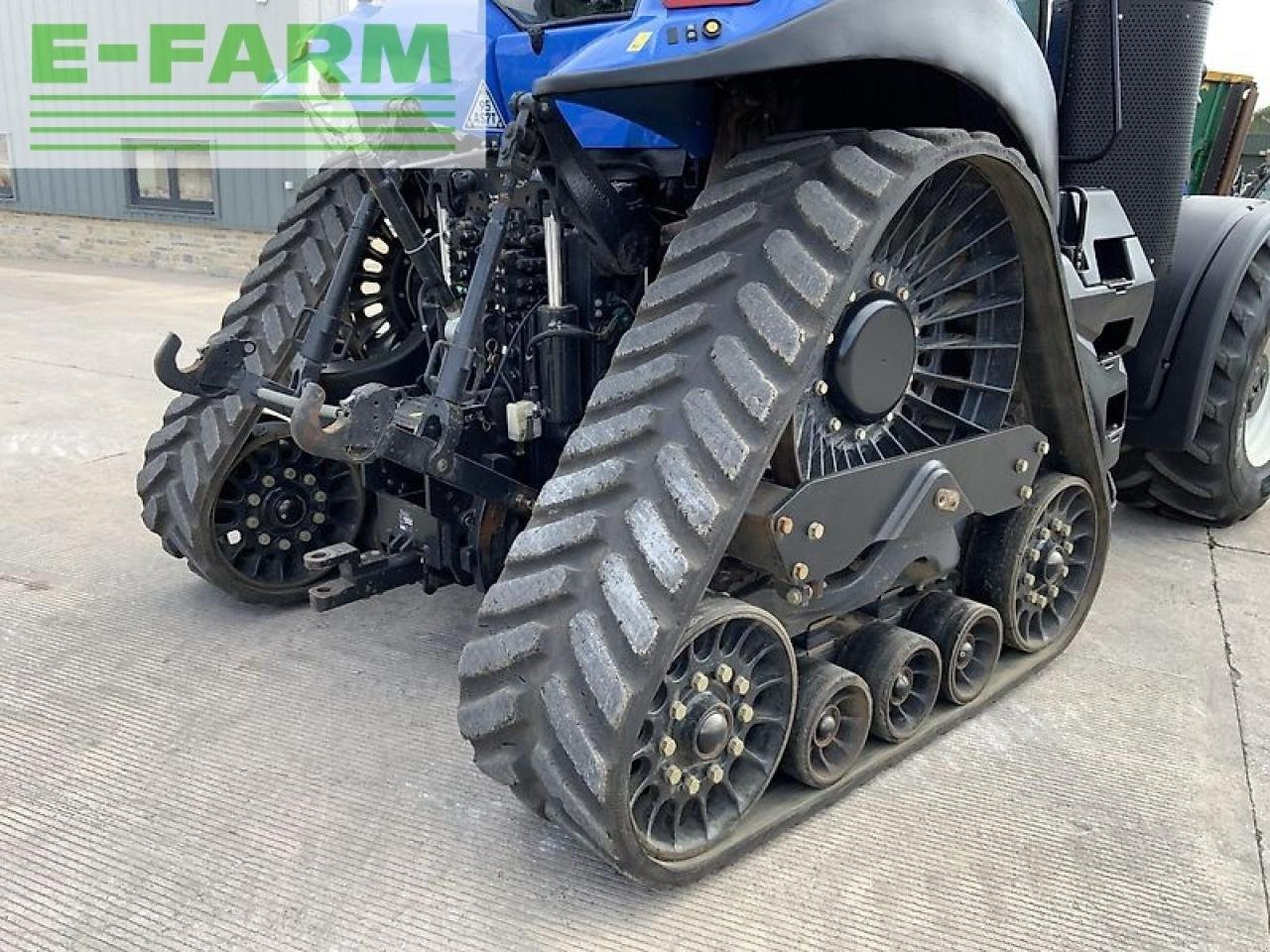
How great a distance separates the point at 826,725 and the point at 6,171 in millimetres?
18544

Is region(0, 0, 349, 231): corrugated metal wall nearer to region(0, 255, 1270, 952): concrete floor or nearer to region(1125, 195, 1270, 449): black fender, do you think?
region(0, 255, 1270, 952): concrete floor

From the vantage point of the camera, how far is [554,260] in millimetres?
2967

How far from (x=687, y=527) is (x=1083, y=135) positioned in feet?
8.01

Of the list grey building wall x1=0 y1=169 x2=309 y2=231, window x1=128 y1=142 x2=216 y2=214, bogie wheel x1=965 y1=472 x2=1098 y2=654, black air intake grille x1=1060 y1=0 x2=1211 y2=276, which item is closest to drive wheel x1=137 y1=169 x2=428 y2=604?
bogie wheel x1=965 y1=472 x2=1098 y2=654

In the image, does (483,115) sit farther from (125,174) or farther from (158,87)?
(125,174)

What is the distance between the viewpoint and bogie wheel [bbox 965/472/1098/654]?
3.43m

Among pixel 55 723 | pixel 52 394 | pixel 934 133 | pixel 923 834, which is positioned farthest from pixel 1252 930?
pixel 52 394

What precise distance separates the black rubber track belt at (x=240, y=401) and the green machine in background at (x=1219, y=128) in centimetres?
550

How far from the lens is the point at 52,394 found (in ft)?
23.8

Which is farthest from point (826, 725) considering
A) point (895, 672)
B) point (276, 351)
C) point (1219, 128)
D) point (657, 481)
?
point (1219, 128)

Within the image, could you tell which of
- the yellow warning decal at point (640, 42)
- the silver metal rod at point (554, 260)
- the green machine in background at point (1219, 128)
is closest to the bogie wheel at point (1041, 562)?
the silver metal rod at point (554, 260)

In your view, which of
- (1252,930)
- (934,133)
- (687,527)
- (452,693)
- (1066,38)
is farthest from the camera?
(1066,38)

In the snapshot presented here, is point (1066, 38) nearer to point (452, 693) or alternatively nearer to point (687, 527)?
point (687, 527)

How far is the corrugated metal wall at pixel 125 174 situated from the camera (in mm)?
13172
